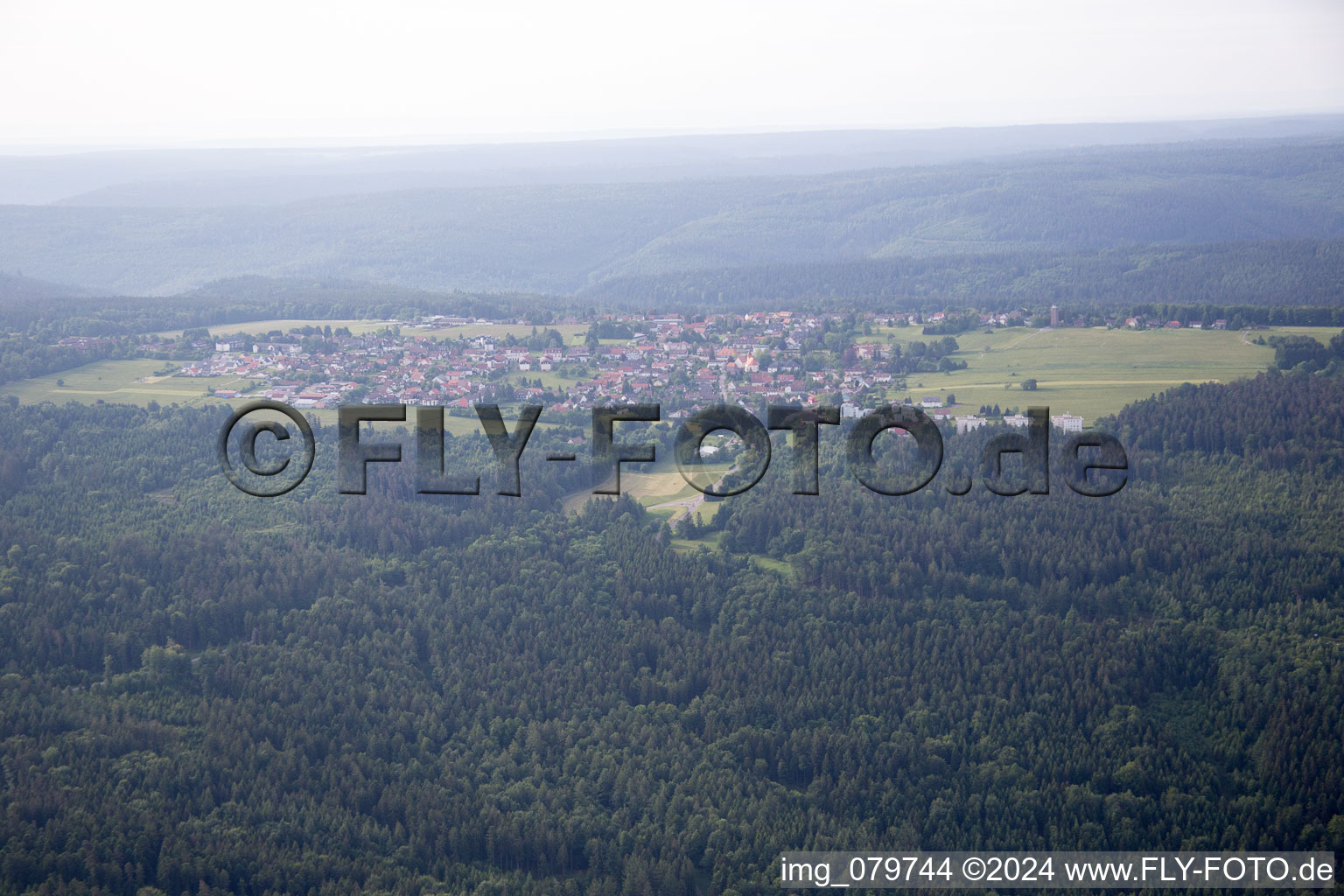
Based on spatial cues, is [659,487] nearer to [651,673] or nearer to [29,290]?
[651,673]

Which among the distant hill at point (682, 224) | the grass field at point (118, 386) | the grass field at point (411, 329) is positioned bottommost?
the grass field at point (118, 386)

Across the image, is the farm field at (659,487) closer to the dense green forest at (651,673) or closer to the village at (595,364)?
the dense green forest at (651,673)

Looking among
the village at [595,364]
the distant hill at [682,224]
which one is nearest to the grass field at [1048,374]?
the village at [595,364]

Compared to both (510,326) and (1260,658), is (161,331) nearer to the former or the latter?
(510,326)

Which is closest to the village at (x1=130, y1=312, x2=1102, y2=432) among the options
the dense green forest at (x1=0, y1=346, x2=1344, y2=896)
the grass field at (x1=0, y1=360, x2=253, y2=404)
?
the grass field at (x1=0, y1=360, x2=253, y2=404)

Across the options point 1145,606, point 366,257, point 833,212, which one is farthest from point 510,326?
point 833,212

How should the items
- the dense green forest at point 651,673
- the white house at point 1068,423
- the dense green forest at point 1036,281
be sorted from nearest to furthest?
the dense green forest at point 651,673
the white house at point 1068,423
the dense green forest at point 1036,281
